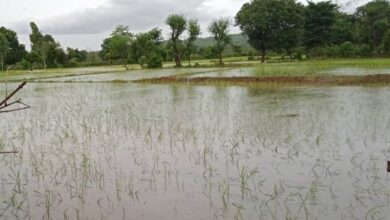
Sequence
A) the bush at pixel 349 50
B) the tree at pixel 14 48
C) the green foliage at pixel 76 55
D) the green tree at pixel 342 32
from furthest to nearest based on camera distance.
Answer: the green foliage at pixel 76 55
the tree at pixel 14 48
the green tree at pixel 342 32
the bush at pixel 349 50

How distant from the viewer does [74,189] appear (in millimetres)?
6777

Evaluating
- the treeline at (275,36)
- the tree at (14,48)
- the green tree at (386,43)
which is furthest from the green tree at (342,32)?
the tree at (14,48)

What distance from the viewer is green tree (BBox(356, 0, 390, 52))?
189 feet

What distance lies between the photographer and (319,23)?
5769cm

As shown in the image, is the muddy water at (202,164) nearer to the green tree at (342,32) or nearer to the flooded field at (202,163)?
the flooded field at (202,163)

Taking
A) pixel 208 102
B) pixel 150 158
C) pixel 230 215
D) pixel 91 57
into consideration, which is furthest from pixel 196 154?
pixel 91 57

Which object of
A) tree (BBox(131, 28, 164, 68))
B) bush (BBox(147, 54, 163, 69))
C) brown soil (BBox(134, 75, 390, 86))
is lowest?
brown soil (BBox(134, 75, 390, 86))

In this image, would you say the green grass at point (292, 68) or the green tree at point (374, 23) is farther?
the green tree at point (374, 23)

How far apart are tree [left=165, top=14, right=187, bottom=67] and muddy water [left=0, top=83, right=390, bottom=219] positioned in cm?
4221

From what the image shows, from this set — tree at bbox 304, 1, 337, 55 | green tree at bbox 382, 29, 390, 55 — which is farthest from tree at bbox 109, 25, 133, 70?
green tree at bbox 382, 29, 390, 55

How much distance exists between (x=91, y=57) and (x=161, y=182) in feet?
241

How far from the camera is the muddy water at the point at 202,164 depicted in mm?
5832

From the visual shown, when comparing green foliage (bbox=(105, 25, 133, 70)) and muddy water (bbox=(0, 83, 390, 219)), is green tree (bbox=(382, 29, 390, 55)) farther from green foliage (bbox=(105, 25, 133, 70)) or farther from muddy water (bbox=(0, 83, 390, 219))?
muddy water (bbox=(0, 83, 390, 219))

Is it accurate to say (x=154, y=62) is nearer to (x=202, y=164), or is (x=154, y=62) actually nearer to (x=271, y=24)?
(x=271, y=24)
